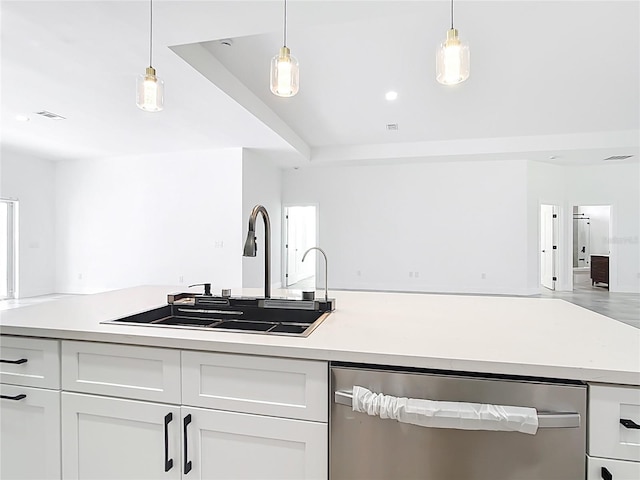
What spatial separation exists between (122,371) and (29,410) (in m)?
0.42

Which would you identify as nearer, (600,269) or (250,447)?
(250,447)

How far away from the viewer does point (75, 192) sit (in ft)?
22.8

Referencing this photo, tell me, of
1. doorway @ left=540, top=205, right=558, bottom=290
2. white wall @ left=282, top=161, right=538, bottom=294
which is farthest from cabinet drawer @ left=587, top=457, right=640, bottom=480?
doorway @ left=540, top=205, right=558, bottom=290

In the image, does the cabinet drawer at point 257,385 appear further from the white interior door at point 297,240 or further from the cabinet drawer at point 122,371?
the white interior door at point 297,240

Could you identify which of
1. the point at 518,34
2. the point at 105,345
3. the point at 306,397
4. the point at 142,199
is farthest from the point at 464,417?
the point at 142,199

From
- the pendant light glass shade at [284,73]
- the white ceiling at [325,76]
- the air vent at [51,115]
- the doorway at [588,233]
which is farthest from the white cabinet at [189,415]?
the doorway at [588,233]

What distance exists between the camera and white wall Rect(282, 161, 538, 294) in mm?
7070

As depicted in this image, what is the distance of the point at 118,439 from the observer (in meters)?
1.17

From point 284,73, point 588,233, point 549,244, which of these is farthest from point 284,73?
point 588,233

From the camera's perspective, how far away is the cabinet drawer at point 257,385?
101 cm

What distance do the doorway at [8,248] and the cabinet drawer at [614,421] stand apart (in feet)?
27.2

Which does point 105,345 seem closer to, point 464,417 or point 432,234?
point 464,417

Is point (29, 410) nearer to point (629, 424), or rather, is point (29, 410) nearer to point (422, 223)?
point (629, 424)

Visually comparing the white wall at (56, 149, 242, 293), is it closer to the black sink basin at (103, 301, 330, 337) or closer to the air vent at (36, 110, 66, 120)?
the air vent at (36, 110, 66, 120)
